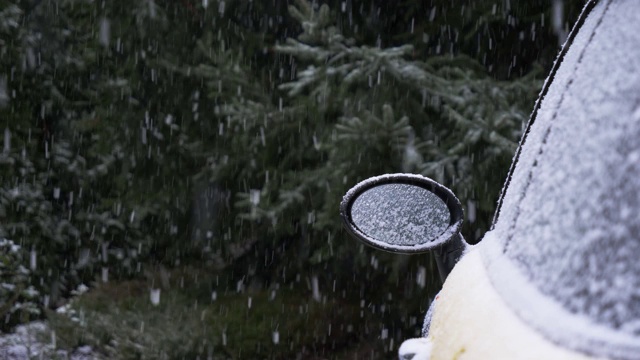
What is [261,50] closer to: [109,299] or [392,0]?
[392,0]

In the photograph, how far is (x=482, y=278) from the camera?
1.65 metres

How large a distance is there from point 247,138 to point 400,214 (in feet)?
13.7

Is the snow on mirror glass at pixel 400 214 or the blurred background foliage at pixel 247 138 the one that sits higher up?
→ the snow on mirror glass at pixel 400 214

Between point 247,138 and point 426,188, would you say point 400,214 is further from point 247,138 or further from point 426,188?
point 247,138

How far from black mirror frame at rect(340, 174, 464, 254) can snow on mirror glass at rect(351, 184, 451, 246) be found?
1 centimetres

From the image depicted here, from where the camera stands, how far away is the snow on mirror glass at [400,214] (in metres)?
2.31

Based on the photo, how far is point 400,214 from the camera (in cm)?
235

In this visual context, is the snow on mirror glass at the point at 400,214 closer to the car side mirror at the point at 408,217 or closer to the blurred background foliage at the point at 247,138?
the car side mirror at the point at 408,217

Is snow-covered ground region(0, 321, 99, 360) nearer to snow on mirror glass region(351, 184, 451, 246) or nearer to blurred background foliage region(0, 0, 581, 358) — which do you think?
blurred background foliage region(0, 0, 581, 358)

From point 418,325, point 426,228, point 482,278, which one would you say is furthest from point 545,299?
point 418,325

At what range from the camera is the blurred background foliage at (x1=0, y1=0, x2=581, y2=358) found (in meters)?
5.61

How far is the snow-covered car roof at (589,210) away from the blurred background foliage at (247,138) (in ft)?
12.3

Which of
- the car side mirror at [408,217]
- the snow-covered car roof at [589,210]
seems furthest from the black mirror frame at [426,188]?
the snow-covered car roof at [589,210]

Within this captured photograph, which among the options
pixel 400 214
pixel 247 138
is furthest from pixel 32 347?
pixel 400 214
